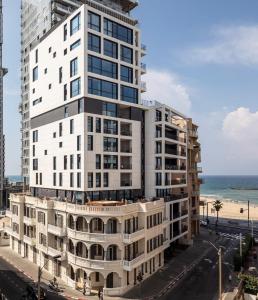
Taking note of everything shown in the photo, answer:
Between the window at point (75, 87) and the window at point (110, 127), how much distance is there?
746cm

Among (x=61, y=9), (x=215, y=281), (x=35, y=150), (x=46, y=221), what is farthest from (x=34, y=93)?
(x=215, y=281)

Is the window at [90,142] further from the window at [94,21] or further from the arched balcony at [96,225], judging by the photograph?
the window at [94,21]

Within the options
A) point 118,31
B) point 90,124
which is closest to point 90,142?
point 90,124

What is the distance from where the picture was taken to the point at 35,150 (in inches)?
3056

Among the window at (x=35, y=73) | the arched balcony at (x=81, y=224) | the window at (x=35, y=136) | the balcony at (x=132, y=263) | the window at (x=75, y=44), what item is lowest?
the balcony at (x=132, y=263)

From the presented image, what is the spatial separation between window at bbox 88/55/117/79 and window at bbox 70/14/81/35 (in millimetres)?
6332

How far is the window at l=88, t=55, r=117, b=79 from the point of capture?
200ft

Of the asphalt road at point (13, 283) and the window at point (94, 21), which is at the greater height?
the window at point (94, 21)

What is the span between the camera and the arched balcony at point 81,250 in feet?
178

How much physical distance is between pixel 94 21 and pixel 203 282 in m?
49.9

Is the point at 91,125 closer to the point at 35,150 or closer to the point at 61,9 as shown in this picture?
the point at 35,150

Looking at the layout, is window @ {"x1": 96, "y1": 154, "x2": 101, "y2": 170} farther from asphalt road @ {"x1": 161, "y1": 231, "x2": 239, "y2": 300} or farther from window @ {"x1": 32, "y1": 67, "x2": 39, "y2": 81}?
window @ {"x1": 32, "y1": 67, "x2": 39, "y2": 81}

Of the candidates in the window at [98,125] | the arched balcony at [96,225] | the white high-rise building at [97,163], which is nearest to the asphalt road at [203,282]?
the white high-rise building at [97,163]

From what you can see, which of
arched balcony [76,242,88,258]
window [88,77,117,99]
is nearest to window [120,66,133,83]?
window [88,77,117,99]
